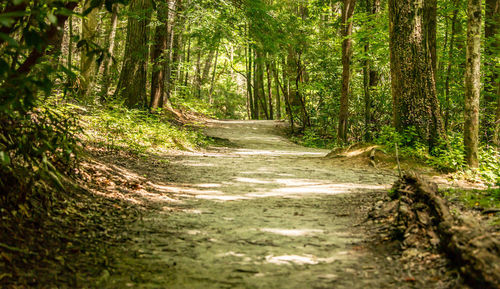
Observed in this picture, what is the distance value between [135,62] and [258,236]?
1108 centimetres

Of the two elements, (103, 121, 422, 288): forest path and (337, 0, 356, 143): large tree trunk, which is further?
(337, 0, 356, 143): large tree trunk

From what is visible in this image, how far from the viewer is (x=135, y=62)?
45.7 ft

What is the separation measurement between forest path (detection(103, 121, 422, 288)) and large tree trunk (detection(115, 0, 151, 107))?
655cm

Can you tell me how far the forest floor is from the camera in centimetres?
336

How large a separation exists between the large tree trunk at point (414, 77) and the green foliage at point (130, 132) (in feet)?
22.8

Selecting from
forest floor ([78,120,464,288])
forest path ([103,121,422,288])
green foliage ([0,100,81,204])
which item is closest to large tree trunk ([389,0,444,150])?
forest floor ([78,120,464,288])

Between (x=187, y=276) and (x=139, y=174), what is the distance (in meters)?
4.65

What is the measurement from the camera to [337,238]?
14.6 ft

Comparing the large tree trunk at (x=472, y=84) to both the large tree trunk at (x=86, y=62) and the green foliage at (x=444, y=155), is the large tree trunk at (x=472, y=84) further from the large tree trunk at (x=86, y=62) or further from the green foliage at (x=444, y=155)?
the large tree trunk at (x=86, y=62)

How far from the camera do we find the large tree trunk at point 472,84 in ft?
27.7

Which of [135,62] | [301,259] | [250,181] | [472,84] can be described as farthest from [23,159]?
[135,62]

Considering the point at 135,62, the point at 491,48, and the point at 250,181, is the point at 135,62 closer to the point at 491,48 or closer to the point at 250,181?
the point at 250,181

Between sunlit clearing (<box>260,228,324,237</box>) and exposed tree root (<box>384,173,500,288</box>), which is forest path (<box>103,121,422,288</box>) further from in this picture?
exposed tree root (<box>384,173,500,288</box>)

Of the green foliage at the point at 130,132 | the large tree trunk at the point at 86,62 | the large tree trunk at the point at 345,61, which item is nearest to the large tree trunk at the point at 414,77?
the large tree trunk at the point at 345,61
